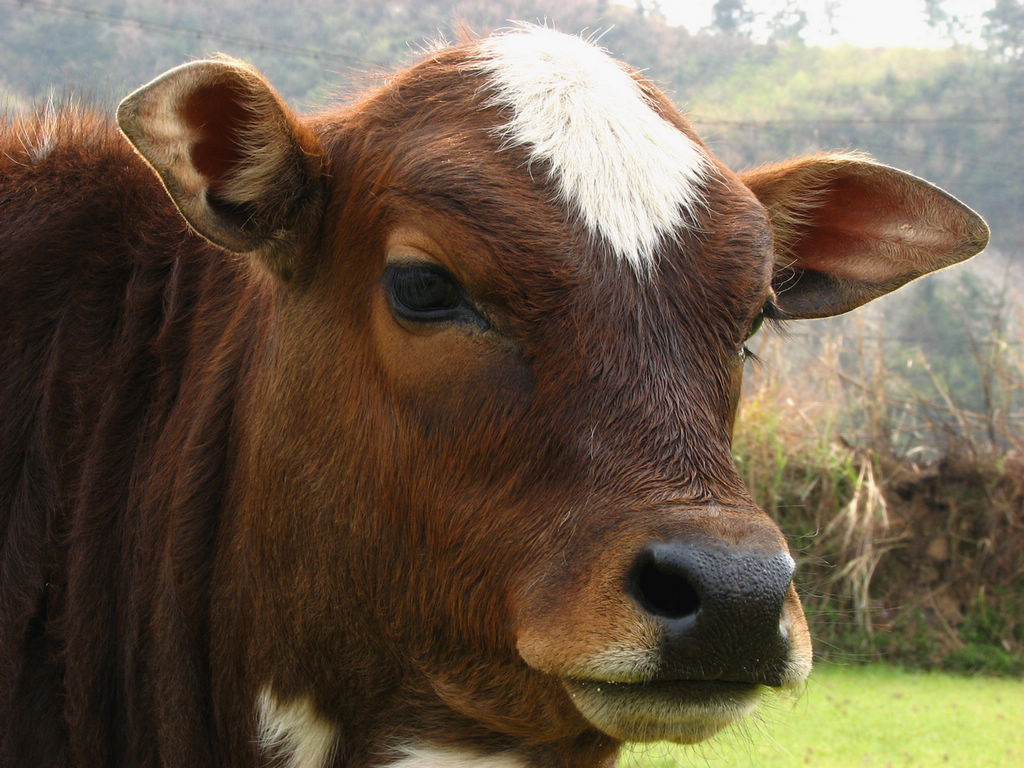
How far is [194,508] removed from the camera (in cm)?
347

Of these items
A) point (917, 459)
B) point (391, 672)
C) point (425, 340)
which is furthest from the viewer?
point (917, 459)

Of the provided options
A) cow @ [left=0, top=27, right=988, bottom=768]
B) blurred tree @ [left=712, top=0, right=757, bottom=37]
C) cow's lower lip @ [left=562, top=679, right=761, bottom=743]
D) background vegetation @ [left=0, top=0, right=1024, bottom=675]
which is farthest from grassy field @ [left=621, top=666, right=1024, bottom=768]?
blurred tree @ [left=712, top=0, right=757, bottom=37]

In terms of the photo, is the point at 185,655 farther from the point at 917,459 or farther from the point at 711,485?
the point at 917,459

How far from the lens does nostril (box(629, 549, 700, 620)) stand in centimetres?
240

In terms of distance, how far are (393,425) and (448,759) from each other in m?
0.94

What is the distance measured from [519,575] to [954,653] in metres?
12.3

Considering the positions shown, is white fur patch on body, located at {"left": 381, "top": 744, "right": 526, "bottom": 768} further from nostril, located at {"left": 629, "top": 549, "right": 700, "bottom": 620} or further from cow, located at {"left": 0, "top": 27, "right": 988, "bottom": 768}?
nostril, located at {"left": 629, "top": 549, "right": 700, "bottom": 620}

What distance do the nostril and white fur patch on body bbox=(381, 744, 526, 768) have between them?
86cm

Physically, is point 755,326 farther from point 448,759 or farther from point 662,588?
point 448,759

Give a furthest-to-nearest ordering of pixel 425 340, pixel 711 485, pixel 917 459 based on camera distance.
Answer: pixel 917 459, pixel 425 340, pixel 711 485

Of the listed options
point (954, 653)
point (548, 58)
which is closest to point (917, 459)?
point (954, 653)

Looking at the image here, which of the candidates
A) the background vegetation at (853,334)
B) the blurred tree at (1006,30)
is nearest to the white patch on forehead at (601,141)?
the background vegetation at (853,334)

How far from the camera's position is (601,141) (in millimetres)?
3119

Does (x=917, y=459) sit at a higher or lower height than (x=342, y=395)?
lower
